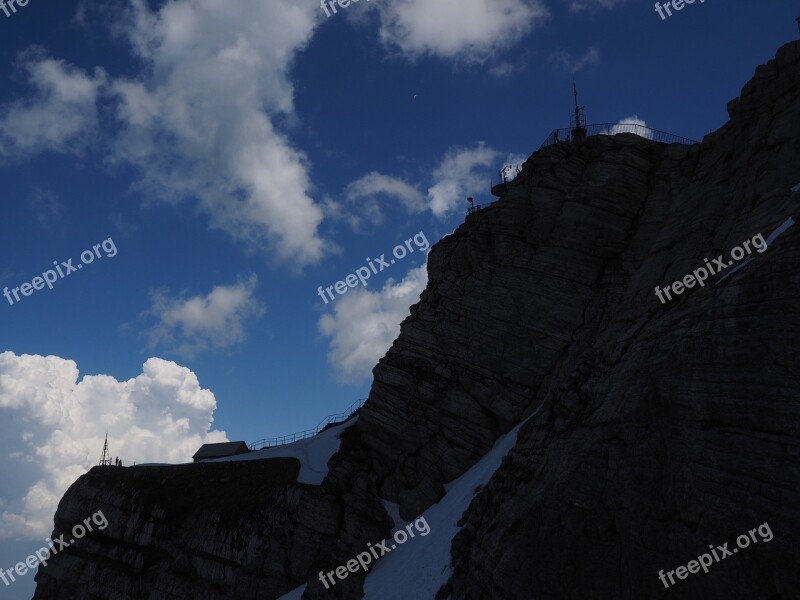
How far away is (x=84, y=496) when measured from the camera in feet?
174

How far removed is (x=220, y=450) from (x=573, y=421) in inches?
2105

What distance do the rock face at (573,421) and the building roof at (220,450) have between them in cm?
1279

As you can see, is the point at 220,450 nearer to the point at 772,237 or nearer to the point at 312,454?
the point at 312,454

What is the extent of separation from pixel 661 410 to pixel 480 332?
76.4 feet

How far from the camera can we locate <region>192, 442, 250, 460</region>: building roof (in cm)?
6550

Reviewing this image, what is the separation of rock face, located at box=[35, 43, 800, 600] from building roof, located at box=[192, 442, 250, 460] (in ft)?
41.9

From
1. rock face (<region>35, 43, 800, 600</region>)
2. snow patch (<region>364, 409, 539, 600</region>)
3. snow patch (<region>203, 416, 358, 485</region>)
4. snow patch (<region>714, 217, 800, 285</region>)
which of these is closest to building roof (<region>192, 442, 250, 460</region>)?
snow patch (<region>203, 416, 358, 485</region>)

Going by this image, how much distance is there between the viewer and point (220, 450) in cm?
6656

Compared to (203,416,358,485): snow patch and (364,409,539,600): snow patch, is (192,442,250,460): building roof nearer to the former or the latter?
(203,416,358,485): snow patch

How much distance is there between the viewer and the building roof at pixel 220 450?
65.5 m

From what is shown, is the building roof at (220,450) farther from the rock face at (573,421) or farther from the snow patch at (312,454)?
the rock face at (573,421)

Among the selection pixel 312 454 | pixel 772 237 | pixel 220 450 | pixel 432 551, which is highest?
pixel 220 450

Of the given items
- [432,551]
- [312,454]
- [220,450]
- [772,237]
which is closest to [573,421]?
[772,237]

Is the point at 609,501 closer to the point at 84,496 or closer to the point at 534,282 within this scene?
the point at 534,282
